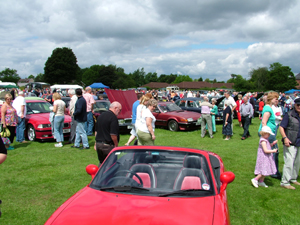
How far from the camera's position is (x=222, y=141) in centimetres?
1059

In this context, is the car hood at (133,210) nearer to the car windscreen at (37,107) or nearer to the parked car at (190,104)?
the car windscreen at (37,107)

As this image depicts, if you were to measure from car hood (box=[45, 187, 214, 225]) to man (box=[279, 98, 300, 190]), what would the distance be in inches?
129

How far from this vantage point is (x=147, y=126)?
5.62m

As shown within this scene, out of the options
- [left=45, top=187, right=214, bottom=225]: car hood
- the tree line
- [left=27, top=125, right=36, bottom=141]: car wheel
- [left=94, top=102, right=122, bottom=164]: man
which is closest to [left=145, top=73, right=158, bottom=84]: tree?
the tree line

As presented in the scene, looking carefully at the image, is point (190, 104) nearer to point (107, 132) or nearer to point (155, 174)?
point (107, 132)

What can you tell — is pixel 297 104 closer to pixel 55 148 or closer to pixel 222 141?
pixel 222 141

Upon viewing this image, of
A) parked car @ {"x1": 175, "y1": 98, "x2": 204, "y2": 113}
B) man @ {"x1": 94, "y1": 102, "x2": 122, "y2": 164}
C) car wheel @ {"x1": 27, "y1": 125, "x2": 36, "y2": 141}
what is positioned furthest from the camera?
parked car @ {"x1": 175, "y1": 98, "x2": 204, "y2": 113}

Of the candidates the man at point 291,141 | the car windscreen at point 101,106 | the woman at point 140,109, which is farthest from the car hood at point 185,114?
the man at point 291,141

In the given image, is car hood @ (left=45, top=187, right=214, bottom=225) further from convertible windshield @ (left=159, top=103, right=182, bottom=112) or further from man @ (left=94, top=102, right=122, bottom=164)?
convertible windshield @ (left=159, top=103, right=182, bottom=112)

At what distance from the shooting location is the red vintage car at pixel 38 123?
9.59 meters

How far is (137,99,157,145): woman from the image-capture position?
559 cm

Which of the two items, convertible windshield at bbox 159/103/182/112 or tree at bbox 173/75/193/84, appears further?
tree at bbox 173/75/193/84

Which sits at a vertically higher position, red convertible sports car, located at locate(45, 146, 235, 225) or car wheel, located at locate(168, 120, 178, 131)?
red convertible sports car, located at locate(45, 146, 235, 225)

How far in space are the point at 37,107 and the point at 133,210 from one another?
9709mm
